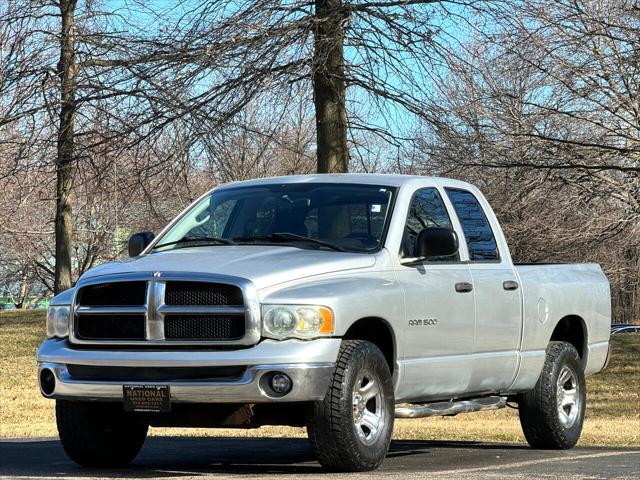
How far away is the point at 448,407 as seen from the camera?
925 centimetres

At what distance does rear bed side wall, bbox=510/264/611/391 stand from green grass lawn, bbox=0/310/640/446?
2.62 m

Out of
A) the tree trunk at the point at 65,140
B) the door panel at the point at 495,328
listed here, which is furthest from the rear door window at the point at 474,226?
the tree trunk at the point at 65,140

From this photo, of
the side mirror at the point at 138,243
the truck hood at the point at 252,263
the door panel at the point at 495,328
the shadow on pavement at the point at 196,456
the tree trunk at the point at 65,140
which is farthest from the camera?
the tree trunk at the point at 65,140

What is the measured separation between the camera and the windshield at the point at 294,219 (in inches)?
345

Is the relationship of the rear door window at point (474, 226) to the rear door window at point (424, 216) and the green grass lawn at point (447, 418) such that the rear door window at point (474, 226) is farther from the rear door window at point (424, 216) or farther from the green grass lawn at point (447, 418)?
the green grass lawn at point (447, 418)

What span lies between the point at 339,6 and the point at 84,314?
9330 mm

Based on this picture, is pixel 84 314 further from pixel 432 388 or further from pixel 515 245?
pixel 515 245

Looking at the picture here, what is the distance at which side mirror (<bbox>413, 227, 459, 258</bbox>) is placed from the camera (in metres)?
8.66

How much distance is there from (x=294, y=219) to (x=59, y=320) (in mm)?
1793

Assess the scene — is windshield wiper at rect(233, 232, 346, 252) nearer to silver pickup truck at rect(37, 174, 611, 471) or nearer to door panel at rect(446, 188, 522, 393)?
silver pickup truck at rect(37, 174, 611, 471)

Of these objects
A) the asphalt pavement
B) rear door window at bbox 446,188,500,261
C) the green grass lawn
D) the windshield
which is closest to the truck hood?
the windshield

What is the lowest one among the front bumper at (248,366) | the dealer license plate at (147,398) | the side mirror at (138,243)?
the dealer license plate at (147,398)

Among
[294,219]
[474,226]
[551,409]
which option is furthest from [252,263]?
[551,409]

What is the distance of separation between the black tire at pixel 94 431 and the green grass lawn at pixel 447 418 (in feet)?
19.4
